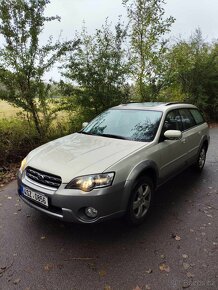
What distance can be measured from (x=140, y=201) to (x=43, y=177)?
54.2 inches

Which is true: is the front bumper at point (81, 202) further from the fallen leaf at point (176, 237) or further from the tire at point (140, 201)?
the fallen leaf at point (176, 237)

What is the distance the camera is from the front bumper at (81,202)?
3.14 meters

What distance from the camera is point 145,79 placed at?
11.5m

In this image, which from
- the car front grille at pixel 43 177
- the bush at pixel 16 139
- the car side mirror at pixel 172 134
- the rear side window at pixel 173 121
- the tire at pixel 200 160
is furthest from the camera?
the bush at pixel 16 139

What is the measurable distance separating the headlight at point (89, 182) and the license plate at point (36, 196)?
377mm

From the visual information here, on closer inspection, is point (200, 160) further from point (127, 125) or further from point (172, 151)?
point (127, 125)

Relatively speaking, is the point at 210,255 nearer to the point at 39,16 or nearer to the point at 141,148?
the point at 141,148

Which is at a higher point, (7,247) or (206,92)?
(206,92)

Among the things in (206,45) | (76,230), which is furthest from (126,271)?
(206,45)

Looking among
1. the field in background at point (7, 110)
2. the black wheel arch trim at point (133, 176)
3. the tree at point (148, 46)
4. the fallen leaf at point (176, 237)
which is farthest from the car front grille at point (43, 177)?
the tree at point (148, 46)

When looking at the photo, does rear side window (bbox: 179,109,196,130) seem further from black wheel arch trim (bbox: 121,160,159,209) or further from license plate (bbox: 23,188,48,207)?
license plate (bbox: 23,188,48,207)

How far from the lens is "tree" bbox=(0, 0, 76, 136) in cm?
695

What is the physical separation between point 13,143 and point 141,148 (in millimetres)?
4191

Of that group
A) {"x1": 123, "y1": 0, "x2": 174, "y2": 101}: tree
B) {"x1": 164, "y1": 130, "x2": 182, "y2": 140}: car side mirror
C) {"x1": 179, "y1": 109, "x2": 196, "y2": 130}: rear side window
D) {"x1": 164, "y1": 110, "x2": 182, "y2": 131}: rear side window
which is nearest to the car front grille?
{"x1": 164, "y1": 130, "x2": 182, "y2": 140}: car side mirror
